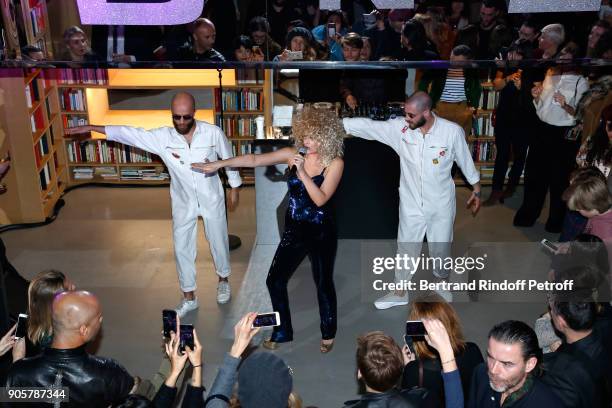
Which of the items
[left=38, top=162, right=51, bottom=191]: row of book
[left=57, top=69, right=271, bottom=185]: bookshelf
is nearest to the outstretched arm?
[left=57, top=69, right=271, bottom=185]: bookshelf

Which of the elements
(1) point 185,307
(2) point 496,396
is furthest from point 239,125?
(2) point 496,396

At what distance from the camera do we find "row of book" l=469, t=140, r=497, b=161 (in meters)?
7.34

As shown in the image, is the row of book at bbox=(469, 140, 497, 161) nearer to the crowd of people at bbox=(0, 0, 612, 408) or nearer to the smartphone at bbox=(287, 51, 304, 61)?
the crowd of people at bbox=(0, 0, 612, 408)

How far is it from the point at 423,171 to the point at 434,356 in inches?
82.6

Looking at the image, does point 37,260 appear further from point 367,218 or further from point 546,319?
point 546,319

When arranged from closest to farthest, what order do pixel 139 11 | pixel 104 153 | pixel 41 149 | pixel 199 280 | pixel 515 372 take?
1. pixel 515 372
2. pixel 139 11
3. pixel 199 280
4. pixel 41 149
5. pixel 104 153

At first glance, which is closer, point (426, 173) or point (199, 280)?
point (426, 173)

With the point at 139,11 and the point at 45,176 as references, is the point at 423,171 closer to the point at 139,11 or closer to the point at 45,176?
the point at 139,11

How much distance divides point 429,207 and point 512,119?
6.71 ft

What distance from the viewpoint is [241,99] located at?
23.9 feet

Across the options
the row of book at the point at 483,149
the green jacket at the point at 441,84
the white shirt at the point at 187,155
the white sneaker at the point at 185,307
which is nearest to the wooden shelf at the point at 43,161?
the white shirt at the point at 187,155

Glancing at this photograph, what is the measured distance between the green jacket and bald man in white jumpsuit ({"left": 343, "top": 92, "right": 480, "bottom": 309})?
1.51 m

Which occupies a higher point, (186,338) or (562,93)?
(562,93)

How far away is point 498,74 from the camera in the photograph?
667 centimetres
